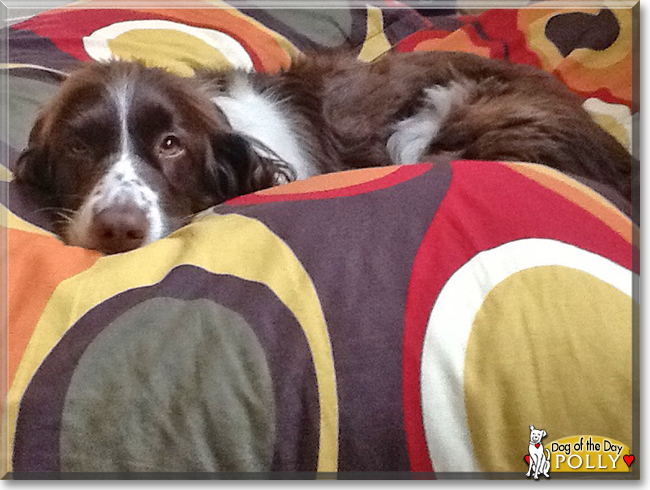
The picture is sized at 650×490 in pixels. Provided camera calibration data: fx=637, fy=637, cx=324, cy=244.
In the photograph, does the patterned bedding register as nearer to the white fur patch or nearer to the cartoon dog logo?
the cartoon dog logo

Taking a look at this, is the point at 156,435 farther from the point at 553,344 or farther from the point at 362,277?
the point at 553,344

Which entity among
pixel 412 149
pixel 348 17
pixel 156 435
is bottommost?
pixel 156 435

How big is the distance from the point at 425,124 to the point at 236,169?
67 centimetres

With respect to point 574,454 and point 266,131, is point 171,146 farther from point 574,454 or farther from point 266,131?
point 574,454

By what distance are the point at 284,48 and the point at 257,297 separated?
192 centimetres

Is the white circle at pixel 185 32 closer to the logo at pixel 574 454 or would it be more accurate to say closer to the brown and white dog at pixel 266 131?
the brown and white dog at pixel 266 131

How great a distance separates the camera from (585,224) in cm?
119

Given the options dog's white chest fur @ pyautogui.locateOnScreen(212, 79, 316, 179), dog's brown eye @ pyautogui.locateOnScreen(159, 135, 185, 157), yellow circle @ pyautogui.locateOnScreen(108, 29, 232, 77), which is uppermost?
yellow circle @ pyautogui.locateOnScreen(108, 29, 232, 77)

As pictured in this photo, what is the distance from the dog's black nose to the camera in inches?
56.9

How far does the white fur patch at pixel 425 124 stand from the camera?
6.83ft

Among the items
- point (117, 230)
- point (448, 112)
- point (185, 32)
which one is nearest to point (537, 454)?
point (117, 230)

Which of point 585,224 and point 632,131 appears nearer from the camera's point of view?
point 585,224

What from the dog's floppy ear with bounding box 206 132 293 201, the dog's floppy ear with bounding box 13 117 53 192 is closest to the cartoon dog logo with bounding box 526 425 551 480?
the dog's floppy ear with bounding box 206 132 293 201

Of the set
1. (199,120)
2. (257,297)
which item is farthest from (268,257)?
(199,120)
